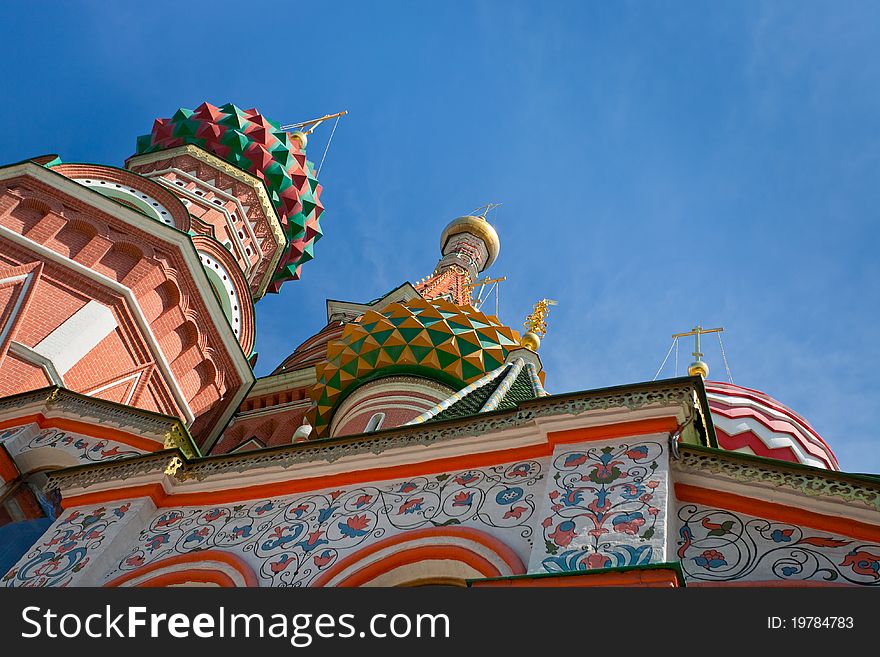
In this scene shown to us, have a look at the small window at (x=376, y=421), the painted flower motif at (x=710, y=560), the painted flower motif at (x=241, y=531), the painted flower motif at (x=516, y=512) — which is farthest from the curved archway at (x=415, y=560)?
the small window at (x=376, y=421)

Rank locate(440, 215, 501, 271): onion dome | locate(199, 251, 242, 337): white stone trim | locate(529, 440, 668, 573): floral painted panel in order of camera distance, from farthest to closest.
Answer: locate(440, 215, 501, 271): onion dome → locate(199, 251, 242, 337): white stone trim → locate(529, 440, 668, 573): floral painted panel

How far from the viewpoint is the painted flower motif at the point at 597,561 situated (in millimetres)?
4180

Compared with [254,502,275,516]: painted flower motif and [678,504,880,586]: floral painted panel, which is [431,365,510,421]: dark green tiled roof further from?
[678,504,880,586]: floral painted panel

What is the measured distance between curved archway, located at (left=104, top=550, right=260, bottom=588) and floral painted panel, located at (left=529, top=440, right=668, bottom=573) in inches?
65.4

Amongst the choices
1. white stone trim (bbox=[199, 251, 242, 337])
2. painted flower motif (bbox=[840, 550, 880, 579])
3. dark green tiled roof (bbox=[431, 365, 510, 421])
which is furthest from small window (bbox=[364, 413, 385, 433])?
painted flower motif (bbox=[840, 550, 880, 579])

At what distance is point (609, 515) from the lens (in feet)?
14.8

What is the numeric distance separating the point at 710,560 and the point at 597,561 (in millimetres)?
557

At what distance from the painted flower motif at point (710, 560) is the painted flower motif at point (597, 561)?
0.47 meters

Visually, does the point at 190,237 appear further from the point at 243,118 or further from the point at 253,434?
the point at 243,118

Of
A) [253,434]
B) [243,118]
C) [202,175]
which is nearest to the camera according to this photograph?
[253,434]

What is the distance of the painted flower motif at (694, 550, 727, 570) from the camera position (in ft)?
14.3

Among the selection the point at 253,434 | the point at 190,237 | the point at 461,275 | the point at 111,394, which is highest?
the point at 461,275
